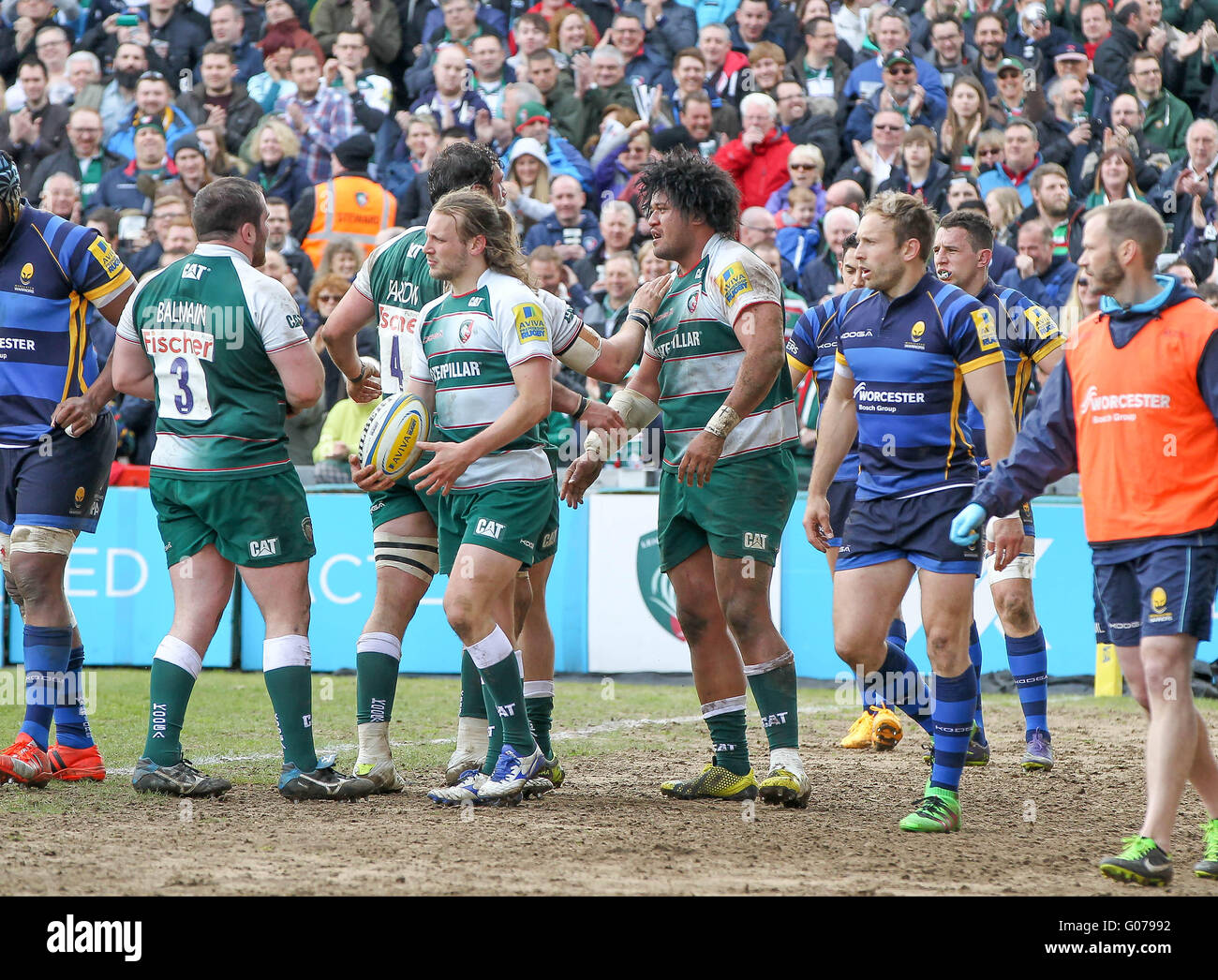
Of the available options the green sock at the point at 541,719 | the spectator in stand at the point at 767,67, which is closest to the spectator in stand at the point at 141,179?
the spectator in stand at the point at 767,67

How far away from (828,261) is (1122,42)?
4588 millimetres

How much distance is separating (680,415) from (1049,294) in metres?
6.92

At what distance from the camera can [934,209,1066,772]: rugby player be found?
7.77 meters

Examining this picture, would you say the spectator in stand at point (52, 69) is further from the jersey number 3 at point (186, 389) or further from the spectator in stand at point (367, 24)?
the jersey number 3 at point (186, 389)

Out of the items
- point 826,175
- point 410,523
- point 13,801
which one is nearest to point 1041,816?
point 410,523

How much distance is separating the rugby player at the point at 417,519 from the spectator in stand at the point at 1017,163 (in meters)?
8.13

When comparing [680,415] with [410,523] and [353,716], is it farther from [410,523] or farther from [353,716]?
[353,716]

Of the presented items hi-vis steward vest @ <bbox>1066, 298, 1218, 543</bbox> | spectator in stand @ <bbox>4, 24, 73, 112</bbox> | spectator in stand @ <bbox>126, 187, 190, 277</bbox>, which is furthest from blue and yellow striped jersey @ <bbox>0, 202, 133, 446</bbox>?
spectator in stand @ <bbox>4, 24, 73, 112</bbox>

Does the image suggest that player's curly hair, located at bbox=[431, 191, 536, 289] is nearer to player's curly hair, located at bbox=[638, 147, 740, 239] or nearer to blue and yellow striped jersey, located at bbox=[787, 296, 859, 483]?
player's curly hair, located at bbox=[638, 147, 740, 239]

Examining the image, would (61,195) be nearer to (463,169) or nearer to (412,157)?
(412,157)

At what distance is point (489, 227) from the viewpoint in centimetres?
633

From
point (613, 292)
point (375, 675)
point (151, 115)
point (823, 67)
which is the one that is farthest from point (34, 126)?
point (375, 675)

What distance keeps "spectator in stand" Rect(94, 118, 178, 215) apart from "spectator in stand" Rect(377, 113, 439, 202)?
7.67 ft
